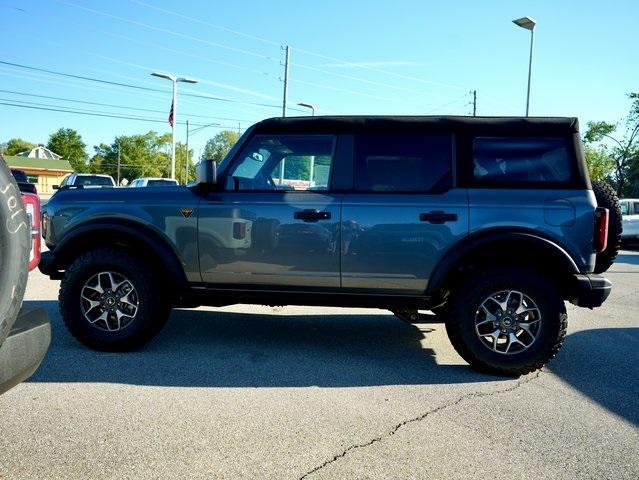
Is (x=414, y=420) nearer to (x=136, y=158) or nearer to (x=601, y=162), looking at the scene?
(x=601, y=162)

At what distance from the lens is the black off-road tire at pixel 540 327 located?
4.01 m

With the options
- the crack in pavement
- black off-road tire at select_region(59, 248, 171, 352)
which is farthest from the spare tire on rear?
black off-road tire at select_region(59, 248, 171, 352)

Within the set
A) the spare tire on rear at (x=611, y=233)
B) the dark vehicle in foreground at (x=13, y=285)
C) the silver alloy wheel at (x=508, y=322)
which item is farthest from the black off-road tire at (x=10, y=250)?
the spare tire on rear at (x=611, y=233)

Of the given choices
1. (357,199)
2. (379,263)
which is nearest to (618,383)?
(379,263)

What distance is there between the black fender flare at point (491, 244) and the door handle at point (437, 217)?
20cm

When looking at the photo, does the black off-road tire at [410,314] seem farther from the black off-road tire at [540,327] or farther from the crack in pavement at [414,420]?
the crack in pavement at [414,420]

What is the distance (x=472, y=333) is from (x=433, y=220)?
36.7 inches

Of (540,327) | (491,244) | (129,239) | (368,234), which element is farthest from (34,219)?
(540,327)

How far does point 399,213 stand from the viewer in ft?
13.5

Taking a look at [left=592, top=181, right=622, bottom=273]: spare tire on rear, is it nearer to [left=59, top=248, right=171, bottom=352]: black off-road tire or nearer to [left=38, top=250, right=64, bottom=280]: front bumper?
[left=59, top=248, right=171, bottom=352]: black off-road tire

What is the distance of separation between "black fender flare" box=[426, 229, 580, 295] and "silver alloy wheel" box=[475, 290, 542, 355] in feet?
1.23

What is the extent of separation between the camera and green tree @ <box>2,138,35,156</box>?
11091 centimetres

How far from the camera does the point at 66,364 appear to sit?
13.3 feet

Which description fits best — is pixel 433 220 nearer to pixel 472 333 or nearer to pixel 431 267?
pixel 431 267
